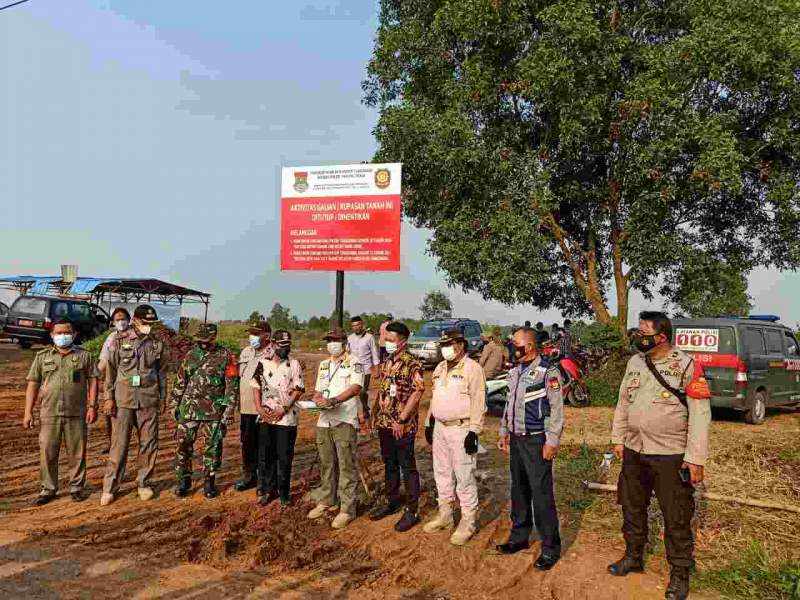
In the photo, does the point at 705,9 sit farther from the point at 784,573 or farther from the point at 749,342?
the point at 784,573

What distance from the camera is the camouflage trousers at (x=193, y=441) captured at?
21.5 ft

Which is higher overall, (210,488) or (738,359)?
(738,359)

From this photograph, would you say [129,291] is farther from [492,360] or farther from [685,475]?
[685,475]

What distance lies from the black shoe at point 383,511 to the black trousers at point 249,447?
1.65 metres

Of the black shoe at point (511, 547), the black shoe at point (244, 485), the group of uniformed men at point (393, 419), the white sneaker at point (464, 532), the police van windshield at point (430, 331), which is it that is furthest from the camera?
the police van windshield at point (430, 331)

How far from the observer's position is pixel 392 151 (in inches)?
598

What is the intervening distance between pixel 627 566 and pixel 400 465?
213 cm

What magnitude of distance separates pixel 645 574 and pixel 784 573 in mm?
912

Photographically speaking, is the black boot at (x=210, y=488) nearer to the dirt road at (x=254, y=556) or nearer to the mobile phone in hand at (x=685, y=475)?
the dirt road at (x=254, y=556)

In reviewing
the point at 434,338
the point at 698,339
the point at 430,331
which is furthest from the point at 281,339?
the point at 430,331

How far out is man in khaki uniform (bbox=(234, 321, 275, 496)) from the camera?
23.0ft

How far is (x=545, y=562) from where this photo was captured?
16.1 feet

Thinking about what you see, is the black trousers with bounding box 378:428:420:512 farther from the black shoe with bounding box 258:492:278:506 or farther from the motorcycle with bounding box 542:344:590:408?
the motorcycle with bounding box 542:344:590:408

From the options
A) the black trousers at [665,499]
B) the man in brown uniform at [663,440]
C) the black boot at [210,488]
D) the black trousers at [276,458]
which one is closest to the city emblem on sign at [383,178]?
the black trousers at [276,458]
